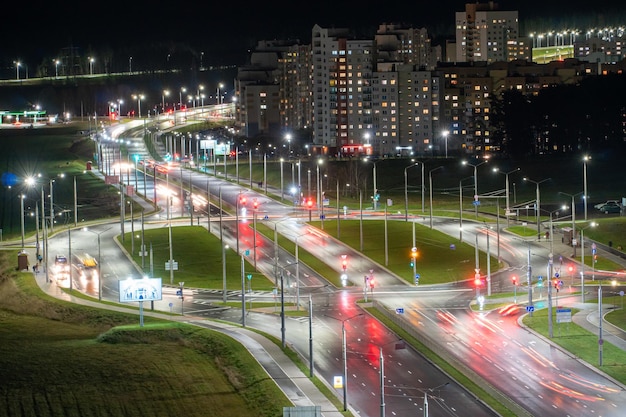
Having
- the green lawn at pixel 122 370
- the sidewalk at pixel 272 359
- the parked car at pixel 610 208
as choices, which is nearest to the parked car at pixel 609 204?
the parked car at pixel 610 208

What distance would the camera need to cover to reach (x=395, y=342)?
80.8 meters

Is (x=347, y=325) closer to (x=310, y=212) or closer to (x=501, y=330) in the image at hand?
(x=501, y=330)

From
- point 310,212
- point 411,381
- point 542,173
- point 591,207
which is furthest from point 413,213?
point 411,381

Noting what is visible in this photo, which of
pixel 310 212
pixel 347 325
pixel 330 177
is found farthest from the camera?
pixel 330 177

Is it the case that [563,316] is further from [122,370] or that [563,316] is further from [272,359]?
[122,370]

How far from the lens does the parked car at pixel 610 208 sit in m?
140

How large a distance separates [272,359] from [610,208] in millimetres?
75526

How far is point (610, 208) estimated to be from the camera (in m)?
141

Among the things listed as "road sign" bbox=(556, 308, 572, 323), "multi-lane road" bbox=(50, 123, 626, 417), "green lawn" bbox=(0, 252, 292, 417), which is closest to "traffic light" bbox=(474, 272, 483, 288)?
"multi-lane road" bbox=(50, 123, 626, 417)

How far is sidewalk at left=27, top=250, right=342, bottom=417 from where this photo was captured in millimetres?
66438

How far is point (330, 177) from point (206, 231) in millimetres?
58917

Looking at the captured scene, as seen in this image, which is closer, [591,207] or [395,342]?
[395,342]

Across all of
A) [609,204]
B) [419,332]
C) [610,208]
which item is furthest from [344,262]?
[609,204]

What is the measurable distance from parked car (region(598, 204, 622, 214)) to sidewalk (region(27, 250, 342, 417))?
6435cm
